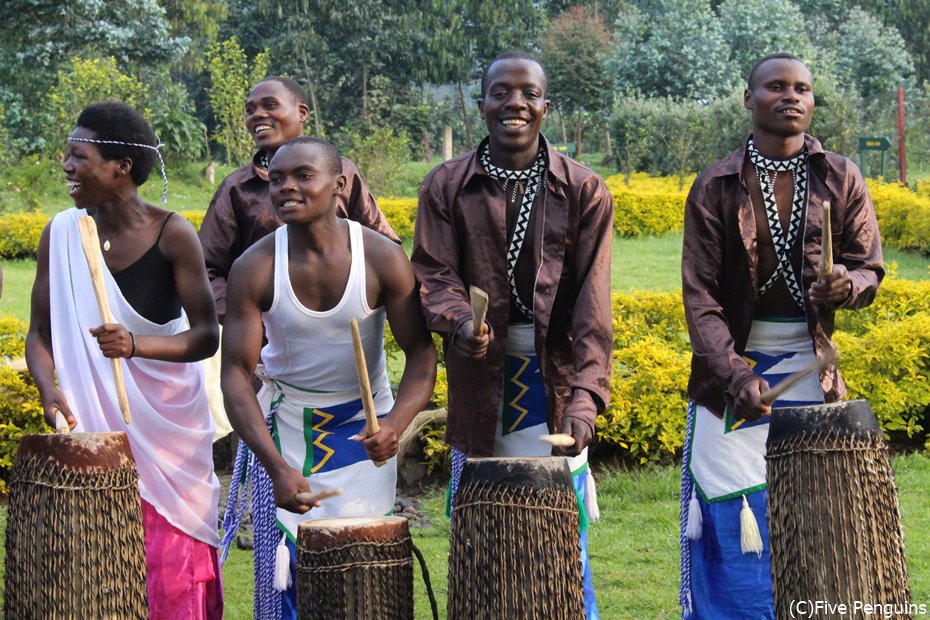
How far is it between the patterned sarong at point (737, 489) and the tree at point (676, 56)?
84.4ft

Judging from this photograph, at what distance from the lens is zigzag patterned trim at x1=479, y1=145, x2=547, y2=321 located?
4898 millimetres

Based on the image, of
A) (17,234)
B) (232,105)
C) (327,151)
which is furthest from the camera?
(232,105)

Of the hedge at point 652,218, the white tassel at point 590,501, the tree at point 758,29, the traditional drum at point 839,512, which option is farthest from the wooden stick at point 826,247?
the tree at point 758,29

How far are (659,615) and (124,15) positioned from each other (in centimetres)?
2417

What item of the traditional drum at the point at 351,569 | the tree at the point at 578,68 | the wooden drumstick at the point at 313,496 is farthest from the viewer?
the tree at the point at 578,68

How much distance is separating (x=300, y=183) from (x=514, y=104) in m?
0.82

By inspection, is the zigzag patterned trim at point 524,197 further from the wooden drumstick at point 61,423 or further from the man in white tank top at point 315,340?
the wooden drumstick at point 61,423

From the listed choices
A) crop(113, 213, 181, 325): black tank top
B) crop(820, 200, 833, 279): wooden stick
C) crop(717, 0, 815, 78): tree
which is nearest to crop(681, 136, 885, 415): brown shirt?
crop(820, 200, 833, 279): wooden stick

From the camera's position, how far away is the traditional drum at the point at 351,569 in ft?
13.5

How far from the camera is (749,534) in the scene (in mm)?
5000

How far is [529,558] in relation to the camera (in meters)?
4.03

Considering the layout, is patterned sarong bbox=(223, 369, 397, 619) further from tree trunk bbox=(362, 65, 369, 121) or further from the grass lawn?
tree trunk bbox=(362, 65, 369, 121)

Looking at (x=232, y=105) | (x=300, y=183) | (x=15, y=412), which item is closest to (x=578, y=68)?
(x=232, y=105)

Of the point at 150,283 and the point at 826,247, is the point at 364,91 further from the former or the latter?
the point at 826,247
